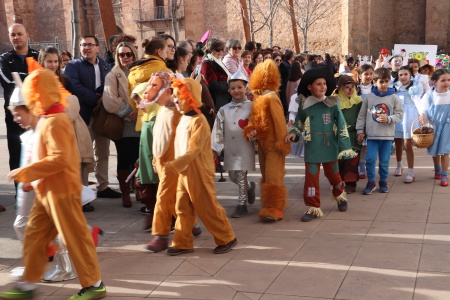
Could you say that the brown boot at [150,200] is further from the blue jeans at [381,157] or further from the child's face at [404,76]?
the child's face at [404,76]

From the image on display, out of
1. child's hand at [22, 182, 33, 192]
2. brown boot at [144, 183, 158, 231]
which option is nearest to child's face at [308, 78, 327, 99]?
brown boot at [144, 183, 158, 231]

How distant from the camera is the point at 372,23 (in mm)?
33219

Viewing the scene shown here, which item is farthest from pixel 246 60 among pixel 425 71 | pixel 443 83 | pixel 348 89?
pixel 443 83

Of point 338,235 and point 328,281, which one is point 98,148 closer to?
point 338,235

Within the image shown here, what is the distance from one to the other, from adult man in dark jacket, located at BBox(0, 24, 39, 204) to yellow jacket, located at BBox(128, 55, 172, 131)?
A: 160cm

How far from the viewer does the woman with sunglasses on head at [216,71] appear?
821 cm

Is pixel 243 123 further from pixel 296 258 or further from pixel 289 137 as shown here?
pixel 296 258

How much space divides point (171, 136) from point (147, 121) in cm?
64

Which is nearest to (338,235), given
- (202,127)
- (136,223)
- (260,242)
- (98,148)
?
(260,242)

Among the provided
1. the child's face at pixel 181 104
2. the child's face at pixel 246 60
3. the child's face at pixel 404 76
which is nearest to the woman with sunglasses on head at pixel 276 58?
the child's face at pixel 246 60

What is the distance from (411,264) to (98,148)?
436cm

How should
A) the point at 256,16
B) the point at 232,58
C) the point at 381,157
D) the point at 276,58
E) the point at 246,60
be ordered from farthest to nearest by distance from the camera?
the point at 256,16
the point at 276,58
the point at 246,60
the point at 232,58
the point at 381,157

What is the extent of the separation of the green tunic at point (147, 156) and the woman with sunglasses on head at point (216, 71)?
2649 mm

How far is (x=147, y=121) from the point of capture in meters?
5.80
